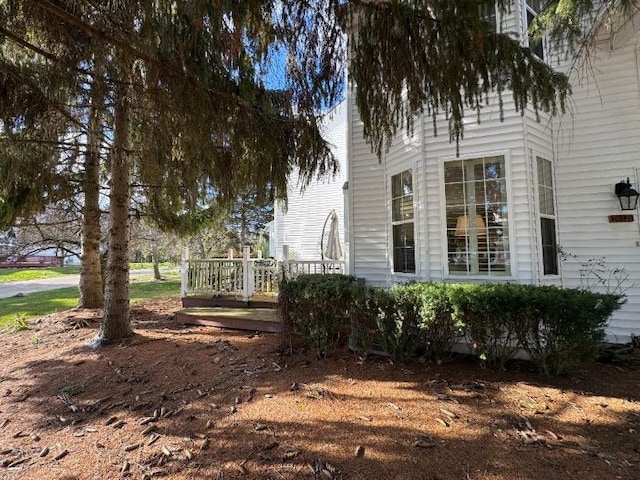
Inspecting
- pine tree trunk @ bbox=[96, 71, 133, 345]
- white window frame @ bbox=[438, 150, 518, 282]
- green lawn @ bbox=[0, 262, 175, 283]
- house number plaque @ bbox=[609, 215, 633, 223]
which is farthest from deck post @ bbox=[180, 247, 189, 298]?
green lawn @ bbox=[0, 262, 175, 283]

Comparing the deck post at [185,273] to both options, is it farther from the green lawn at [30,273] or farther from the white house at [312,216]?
the green lawn at [30,273]

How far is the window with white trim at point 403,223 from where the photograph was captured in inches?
239

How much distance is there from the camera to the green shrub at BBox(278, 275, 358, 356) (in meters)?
4.80

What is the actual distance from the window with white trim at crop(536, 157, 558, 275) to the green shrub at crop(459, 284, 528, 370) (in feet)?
5.26

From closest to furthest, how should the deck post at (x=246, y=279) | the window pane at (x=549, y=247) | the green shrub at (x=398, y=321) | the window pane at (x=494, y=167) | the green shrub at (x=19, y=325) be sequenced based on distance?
1. the green shrub at (x=398, y=321)
2. the window pane at (x=494, y=167)
3. the window pane at (x=549, y=247)
4. the green shrub at (x=19, y=325)
5. the deck post at (x=246, y=279)

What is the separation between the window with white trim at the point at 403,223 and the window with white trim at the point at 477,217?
26.6 inches

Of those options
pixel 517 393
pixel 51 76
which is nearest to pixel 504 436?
pixel 517 393

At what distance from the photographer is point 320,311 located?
4887mm

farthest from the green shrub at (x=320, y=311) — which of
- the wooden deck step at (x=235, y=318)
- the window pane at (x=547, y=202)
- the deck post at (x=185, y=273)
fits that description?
the deck post at (x=185, y=273)

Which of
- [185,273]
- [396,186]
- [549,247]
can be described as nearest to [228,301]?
[185,273]

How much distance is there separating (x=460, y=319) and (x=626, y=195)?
3643 millimetres

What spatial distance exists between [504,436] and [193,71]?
377 centimetres

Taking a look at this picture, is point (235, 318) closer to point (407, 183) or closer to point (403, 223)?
point (403, 223)

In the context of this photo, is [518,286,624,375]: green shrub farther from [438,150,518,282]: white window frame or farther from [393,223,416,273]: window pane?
[393,223,416,273]: window pane
